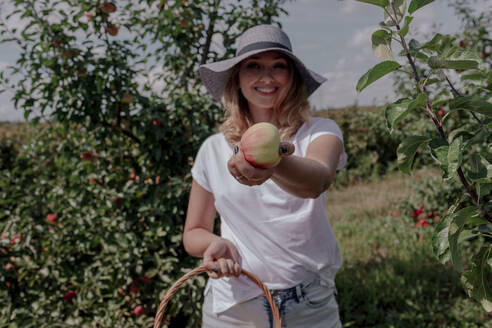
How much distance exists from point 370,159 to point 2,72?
6.40 m

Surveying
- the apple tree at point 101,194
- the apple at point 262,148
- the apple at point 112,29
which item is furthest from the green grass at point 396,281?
the apple at point 112,29

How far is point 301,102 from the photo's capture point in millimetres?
1468

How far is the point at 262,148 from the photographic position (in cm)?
81

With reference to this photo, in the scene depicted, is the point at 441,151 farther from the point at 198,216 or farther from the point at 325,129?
the point at 198,216

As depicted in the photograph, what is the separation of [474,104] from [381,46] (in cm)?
20

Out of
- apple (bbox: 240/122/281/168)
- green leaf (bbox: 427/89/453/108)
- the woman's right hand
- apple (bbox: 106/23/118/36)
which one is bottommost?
the woman's right hand

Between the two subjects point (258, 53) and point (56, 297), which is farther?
point (56, 297)

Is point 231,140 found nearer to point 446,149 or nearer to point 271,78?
point 271,78

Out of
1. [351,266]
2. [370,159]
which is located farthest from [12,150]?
[370,159]

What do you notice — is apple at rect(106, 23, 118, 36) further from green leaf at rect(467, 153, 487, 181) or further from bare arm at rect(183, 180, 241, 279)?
green leaf at rect(467, 153, 487, 181)

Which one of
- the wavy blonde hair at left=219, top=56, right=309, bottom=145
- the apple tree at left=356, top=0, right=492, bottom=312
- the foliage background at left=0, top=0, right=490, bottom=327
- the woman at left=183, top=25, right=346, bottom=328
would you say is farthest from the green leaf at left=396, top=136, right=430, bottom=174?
the foliage background at left=0, top=0, right=490, bottom=327

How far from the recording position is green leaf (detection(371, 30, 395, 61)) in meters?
0.74

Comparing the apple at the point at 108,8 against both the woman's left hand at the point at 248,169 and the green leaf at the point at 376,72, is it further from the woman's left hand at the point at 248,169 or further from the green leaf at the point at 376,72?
the green leaf at the point at 376,72

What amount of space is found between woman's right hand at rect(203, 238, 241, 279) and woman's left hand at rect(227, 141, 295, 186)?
1.57ft
